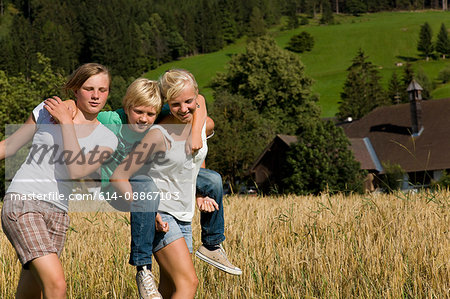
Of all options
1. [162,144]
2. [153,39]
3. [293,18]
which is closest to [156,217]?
[162,144]

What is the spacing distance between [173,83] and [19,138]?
117cm

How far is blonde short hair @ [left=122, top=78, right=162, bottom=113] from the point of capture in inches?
123

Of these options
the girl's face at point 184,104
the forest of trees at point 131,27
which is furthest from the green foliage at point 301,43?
the girl's face at point 184,104

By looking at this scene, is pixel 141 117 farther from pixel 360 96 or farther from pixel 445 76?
pixel 445 76

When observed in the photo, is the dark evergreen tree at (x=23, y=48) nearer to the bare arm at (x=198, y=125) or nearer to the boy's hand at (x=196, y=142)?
the bare arm at (x=198, y=125)

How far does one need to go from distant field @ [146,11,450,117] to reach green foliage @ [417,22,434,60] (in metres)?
1.66

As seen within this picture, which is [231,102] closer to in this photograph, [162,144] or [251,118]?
[251,118]

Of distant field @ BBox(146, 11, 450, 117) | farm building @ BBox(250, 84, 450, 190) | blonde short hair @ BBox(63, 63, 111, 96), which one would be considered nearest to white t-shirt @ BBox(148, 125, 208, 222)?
blonde short hair @ BBox(63, 63, 111, 96)

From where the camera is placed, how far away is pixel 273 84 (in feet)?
182

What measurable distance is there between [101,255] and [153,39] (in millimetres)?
117797

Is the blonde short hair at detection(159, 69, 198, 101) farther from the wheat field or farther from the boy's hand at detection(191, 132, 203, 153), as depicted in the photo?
the wheat field

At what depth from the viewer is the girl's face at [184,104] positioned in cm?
321

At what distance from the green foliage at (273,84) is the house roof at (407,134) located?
248 inches

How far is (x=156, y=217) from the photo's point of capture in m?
3.04
